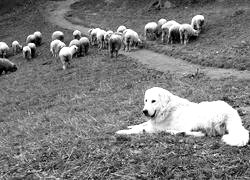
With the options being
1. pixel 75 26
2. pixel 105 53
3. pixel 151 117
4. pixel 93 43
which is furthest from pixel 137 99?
pixel 75 26

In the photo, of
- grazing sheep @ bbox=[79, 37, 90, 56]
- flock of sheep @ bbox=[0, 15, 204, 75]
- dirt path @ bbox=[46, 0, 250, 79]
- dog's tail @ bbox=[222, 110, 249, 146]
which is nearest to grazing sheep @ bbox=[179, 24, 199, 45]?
flock of sheep @ bbox=[0, 15, 204, 75]

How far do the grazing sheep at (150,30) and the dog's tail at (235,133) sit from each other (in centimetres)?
2089

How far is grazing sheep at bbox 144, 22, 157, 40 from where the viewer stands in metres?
27.8

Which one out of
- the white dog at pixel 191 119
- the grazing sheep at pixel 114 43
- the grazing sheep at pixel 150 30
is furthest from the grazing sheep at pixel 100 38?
the white dog at pixel 191 119

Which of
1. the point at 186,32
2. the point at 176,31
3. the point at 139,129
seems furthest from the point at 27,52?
the point at 139,129

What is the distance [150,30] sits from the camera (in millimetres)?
27875

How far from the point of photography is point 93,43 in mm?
30062

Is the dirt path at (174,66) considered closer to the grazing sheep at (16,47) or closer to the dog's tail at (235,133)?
the dog's tail at (235,133)

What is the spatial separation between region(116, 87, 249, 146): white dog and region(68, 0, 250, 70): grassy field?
29.9 feet

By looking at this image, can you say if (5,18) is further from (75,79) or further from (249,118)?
(249,118)

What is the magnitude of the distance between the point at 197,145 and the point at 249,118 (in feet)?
6.88

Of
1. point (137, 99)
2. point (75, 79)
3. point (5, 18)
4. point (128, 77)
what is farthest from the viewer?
point (5, 18)

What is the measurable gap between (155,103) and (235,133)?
6.63 ft

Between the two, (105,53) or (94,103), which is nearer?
(94,103)
